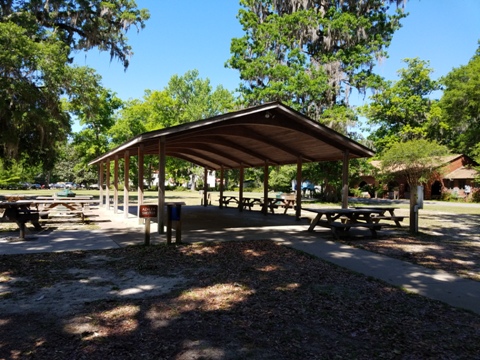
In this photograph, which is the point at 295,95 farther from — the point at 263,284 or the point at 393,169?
the point at 263,284

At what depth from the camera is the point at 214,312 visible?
12.8ft

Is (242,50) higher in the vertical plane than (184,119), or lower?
higher

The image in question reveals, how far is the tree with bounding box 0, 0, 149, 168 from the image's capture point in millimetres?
15289

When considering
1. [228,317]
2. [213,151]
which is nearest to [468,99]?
[213,151]

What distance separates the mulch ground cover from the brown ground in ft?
0.04

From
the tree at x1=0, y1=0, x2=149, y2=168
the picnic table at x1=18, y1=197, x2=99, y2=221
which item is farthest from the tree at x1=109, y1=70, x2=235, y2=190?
the picnic table at x1=18, y1=197, x2=99, y2=221

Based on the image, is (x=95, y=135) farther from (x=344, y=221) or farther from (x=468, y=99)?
(x=468, y=99)

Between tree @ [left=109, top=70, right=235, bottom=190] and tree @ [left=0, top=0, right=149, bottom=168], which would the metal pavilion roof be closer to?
tree @ [left=0, top=0, right=149, bottom=168]

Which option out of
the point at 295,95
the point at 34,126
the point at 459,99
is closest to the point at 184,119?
the point at 295,95

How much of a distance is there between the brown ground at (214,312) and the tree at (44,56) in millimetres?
12298

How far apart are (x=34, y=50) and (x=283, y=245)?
47.6 feet

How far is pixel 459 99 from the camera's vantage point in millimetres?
22469

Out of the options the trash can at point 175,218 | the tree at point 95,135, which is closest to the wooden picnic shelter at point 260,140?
the trash can at point 175,218

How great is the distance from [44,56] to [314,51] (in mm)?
20587
